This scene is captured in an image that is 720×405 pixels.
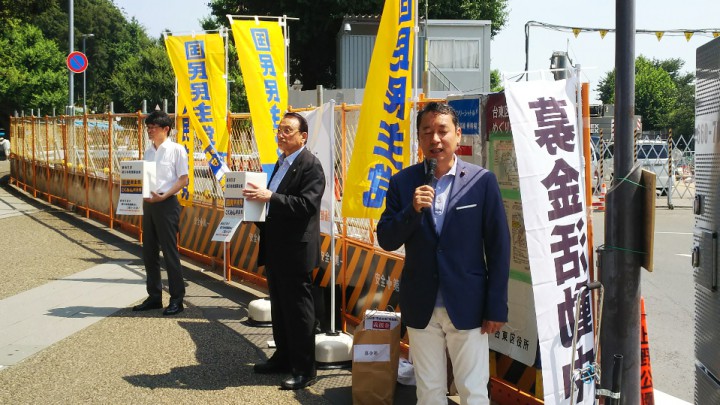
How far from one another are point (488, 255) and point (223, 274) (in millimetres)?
7034

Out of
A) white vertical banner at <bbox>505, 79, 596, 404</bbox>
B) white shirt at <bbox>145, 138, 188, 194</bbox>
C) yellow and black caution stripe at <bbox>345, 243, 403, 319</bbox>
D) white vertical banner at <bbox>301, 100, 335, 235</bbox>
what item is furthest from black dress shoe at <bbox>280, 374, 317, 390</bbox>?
white shirt at <bbox>145, 138, 188, 194</bbox>

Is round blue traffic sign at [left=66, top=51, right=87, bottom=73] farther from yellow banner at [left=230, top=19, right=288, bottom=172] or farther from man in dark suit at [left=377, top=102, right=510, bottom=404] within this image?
man in dark suit at [left=377, top=102, right=510, bottom=404]

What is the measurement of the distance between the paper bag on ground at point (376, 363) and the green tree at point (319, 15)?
2877cm

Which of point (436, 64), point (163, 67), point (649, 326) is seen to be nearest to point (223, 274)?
point (649, 326)

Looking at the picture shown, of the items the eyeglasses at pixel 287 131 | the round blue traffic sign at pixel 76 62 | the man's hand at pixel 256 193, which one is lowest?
the man's hand at pixel 256 193

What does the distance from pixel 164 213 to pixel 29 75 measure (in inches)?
2375

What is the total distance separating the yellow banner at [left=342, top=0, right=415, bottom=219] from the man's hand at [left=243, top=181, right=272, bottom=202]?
74 cm

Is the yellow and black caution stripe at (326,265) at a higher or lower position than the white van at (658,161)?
lower

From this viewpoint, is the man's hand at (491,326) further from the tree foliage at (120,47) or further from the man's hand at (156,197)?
the tree foliage at (120,47)

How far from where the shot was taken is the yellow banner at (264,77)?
27.2ft

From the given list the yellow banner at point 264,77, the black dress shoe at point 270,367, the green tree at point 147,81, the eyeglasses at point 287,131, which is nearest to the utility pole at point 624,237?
the eyeglasses at point 287,131

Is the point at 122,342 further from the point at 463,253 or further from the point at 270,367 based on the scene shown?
the point at 463,253

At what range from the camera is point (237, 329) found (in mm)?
7465

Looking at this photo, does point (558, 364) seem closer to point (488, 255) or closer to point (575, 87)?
point (488, 255)
